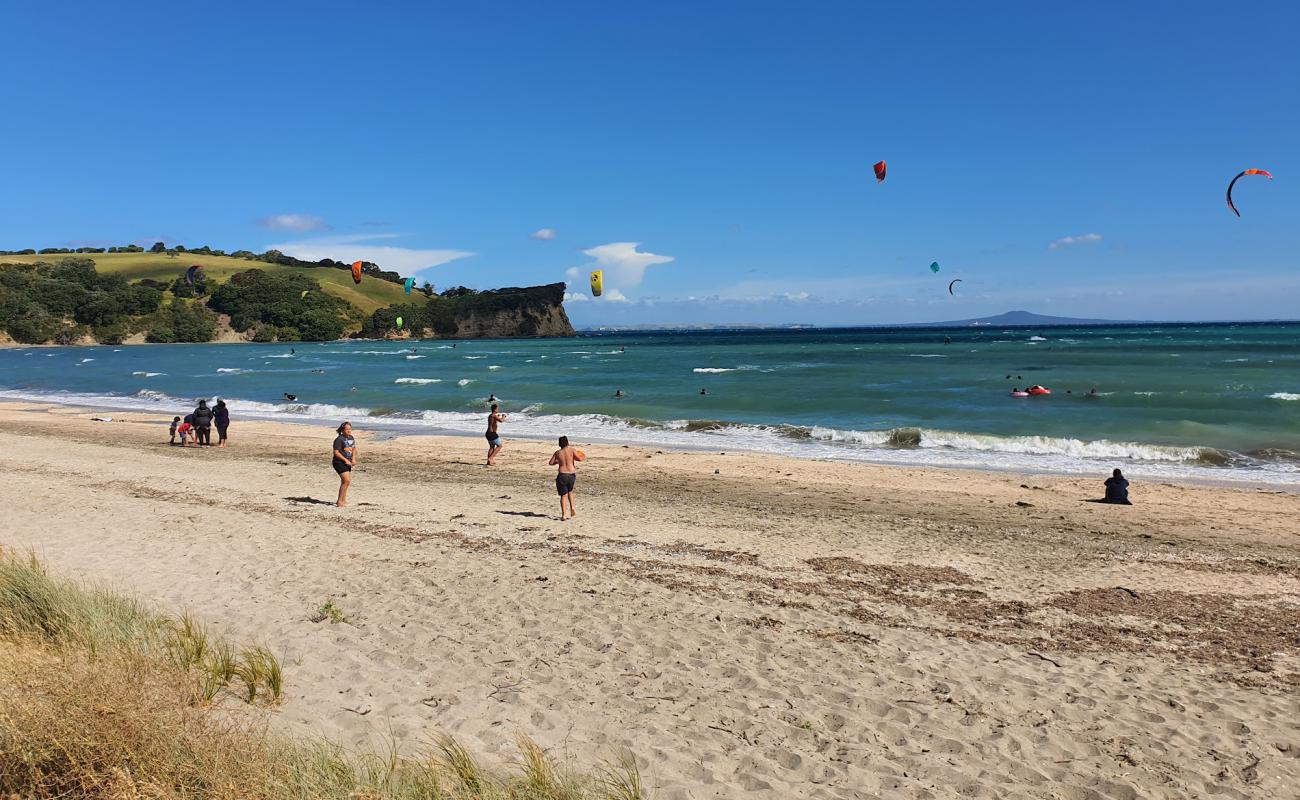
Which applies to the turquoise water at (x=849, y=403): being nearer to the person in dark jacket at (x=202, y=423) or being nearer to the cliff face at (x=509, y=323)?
the person in dark jacket at (x=202, y=423)

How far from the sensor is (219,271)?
152 metres

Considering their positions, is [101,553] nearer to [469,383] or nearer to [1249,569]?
[1249,569]

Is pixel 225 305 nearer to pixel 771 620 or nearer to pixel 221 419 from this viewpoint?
pixel 221 419

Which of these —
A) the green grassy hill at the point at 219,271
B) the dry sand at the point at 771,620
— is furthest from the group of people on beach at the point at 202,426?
the green grassy hill at the point at 219,271

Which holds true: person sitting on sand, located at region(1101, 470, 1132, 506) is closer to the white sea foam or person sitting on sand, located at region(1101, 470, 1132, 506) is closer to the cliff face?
the white sea foam

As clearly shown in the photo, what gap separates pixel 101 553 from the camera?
9055 mm

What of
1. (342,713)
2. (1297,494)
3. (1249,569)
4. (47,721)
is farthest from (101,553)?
(1297,494)

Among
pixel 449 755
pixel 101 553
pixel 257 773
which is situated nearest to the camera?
pixel 257 773

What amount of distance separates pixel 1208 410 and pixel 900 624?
26.0m

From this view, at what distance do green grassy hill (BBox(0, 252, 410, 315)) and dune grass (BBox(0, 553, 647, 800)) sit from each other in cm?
15359

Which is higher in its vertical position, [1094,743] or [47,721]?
[47,721]

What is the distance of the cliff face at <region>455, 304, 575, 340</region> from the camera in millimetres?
159250

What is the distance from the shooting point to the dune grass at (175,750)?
3.32 metres

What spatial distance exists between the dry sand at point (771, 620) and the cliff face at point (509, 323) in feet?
Answer: 485
